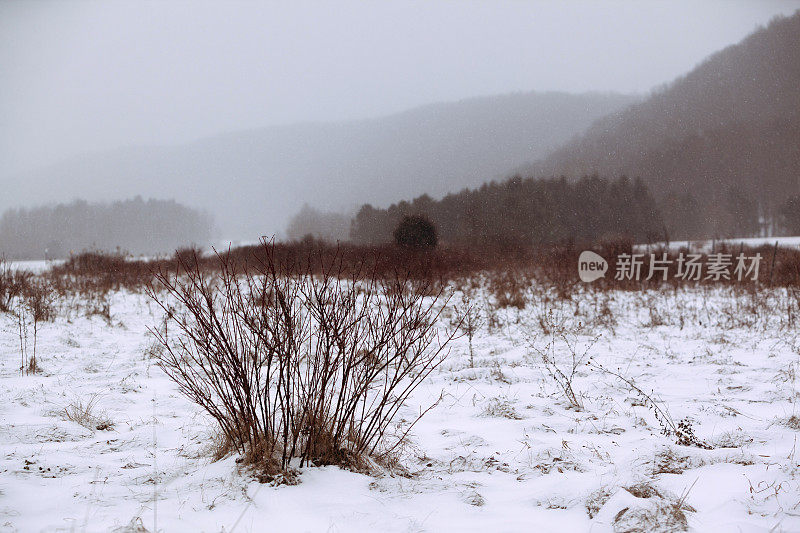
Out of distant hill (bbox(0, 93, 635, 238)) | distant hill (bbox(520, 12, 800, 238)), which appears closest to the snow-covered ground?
distant hill (bbox(520, 12, 800, 238))

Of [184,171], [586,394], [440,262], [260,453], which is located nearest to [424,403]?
[586,394]

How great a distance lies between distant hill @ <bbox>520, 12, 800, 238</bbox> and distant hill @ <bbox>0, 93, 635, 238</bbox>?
1.74 meters

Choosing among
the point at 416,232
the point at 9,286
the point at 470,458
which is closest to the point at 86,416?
the point at 470,458

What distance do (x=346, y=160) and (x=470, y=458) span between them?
1117 cm

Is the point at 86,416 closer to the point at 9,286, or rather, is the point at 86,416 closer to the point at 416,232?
the point at 9,286

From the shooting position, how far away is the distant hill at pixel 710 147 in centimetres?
1806

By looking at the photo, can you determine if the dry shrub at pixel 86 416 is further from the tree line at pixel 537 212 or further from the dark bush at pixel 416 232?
the dark bush at pixel 416 232

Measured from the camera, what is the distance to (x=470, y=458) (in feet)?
8.57

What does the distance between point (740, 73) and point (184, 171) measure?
33.4 m

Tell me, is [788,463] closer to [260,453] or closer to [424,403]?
[424,403]

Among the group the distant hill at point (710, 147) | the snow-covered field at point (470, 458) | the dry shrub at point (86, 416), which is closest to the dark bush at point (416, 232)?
the snow-covered field at point (470, 458)

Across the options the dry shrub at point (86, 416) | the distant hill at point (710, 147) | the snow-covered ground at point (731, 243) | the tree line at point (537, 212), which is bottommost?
the dry shrub at point (86, 416)

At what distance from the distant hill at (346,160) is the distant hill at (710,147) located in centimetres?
174

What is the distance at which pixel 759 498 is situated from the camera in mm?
1945
